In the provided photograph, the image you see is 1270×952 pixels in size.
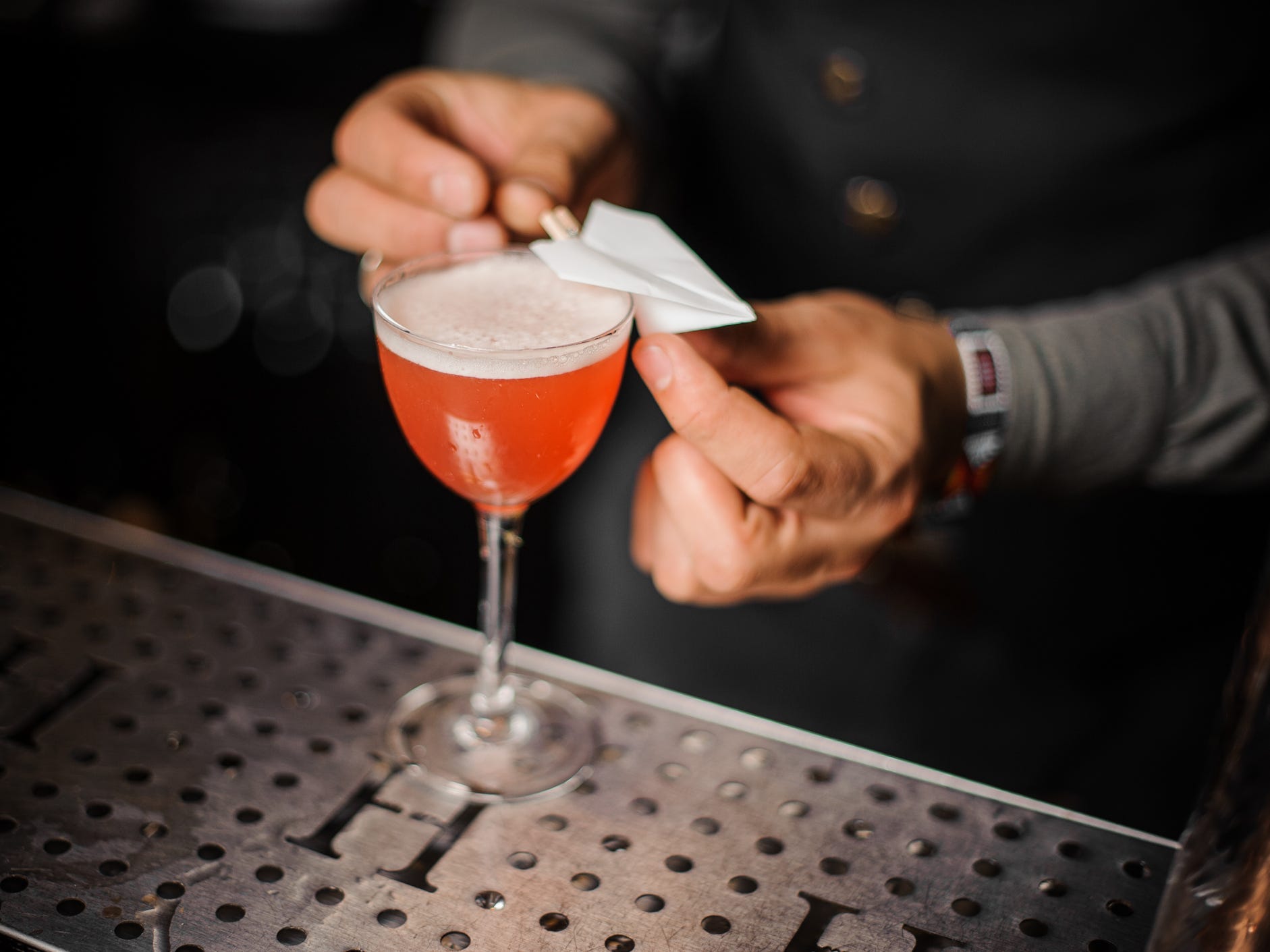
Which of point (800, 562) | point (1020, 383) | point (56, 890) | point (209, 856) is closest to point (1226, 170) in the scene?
point (1020, 383)

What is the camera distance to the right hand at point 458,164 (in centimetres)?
125

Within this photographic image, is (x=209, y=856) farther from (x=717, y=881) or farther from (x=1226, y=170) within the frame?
(x=1226, y=170)

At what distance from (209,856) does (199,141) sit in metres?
2.72

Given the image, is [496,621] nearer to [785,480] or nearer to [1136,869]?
[785,480]

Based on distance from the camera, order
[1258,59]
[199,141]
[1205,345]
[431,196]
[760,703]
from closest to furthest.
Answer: [431,196]
[1205,345]
[1258,59]
[760,703]
[199,141]

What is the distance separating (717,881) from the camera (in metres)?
0.99

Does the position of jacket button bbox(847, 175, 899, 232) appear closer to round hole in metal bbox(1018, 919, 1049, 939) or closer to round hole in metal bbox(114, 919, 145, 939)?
round hole in metal bbox(1018, 919, 1049, 939)

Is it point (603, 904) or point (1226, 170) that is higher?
point (1226, 170)

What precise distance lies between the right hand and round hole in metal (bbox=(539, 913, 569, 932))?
70cm

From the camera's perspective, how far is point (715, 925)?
0.94m

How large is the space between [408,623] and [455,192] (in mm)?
495

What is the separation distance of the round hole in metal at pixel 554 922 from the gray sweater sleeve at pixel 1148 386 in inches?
30.6

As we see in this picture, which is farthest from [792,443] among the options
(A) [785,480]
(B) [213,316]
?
(B) [213,316]

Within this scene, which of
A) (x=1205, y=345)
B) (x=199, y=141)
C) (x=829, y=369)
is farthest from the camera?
(x=199, y=141)
